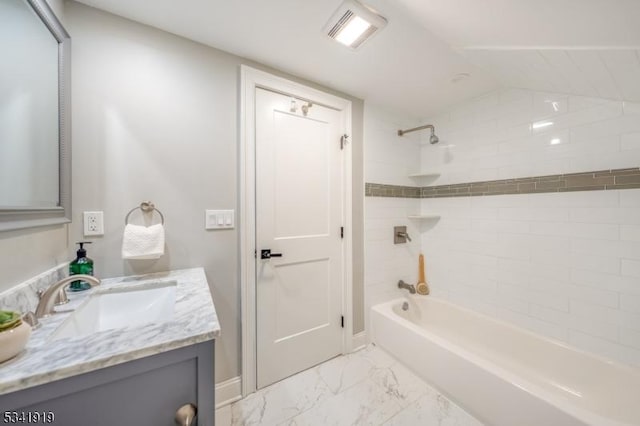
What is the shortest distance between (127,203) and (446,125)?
2679 mm

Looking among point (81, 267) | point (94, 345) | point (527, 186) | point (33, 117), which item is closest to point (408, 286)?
point (527, 186)

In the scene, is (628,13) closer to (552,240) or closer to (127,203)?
(552,240)

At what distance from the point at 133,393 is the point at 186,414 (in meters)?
0.15

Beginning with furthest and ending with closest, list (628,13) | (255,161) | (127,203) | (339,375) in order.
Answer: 1. (339,375)
2. (255,161)
3. (127,203)
4. (628,13)

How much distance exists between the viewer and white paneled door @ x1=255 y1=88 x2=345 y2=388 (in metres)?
1.61

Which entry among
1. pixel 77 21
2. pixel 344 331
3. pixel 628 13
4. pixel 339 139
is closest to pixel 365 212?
pixel 339 139

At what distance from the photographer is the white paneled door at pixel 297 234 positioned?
5.29 ft

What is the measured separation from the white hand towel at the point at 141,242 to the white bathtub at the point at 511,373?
178 centimetres

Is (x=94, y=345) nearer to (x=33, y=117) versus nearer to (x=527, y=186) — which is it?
(x=33, y=117)

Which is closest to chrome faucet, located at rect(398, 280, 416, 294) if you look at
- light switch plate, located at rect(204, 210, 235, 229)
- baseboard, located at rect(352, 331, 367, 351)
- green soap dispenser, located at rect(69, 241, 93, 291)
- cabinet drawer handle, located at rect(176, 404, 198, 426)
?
baseboard, located at rect(352, 331, 367, 351)

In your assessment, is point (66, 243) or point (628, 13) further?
point (66, 243)

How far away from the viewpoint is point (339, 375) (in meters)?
1.72

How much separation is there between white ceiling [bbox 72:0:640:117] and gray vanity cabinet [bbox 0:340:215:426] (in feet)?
5.05

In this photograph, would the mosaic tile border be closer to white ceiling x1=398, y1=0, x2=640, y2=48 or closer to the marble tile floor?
white ceiling x1=398, y1=0, x2=640, y2=48
